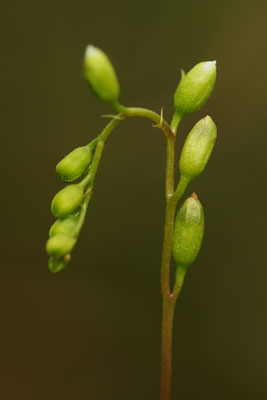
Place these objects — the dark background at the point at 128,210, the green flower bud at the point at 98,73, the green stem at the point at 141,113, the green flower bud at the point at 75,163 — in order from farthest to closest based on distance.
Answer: the dark background at the point at 128,210, the green flower bud at the point at 75,163, the green stem at the point at 141,113, the green flower bud at the point at 98,73

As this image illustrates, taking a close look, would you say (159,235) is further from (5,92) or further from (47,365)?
(5,92)

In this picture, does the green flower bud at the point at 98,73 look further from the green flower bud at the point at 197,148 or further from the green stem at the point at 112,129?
the green flower bud at the point at 197,148

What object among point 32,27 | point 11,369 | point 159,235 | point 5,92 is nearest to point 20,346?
point 11,369

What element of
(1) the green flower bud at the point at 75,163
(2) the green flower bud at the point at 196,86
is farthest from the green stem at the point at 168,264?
(1) the green flower bud at the point at 75,163

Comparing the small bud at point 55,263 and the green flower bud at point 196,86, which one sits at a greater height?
the green flower bud at point 196,86

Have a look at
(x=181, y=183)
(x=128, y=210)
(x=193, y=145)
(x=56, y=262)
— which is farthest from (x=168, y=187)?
(x=128, y=210)

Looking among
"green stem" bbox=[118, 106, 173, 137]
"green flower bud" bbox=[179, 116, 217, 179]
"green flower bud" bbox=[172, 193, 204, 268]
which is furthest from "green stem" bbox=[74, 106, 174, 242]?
"green flower bud" bbox=[172, 193, 204, 268]
